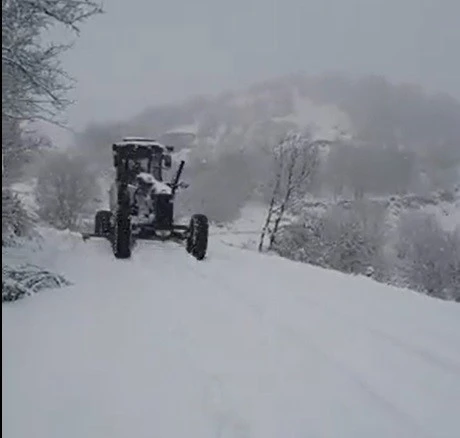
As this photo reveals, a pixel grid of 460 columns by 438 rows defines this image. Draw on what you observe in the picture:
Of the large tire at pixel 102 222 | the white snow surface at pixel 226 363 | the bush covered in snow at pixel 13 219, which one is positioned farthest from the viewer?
the large tire at pixel 102 222

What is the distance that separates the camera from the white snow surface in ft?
11.6

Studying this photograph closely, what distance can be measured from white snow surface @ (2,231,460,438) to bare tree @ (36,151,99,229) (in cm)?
3817

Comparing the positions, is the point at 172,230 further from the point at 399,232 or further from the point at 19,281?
the point at 399,232

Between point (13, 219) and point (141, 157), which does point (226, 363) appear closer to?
point (13, 219)

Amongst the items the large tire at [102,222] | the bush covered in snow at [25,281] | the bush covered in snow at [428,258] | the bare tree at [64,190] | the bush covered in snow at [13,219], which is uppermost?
the bush covered in snow at [13,219]

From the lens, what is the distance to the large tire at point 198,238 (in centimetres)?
1134

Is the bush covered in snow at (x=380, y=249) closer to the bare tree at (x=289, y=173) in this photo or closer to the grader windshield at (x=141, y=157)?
the bare tree at (x=289, y=173)

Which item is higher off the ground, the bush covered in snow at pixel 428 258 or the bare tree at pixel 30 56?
the bare tree at pixel 30 56

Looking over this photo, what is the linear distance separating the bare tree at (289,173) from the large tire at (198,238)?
61.5 ft

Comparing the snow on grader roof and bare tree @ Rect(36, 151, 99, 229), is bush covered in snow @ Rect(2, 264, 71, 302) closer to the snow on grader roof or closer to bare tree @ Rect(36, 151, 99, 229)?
the snow on grader roof

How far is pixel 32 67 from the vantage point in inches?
307

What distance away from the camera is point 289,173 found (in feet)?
104

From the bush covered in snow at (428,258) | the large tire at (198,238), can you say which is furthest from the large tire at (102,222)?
the bush covered in snow at (428,258)

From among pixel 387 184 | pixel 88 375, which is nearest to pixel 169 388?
pixel 88 375
